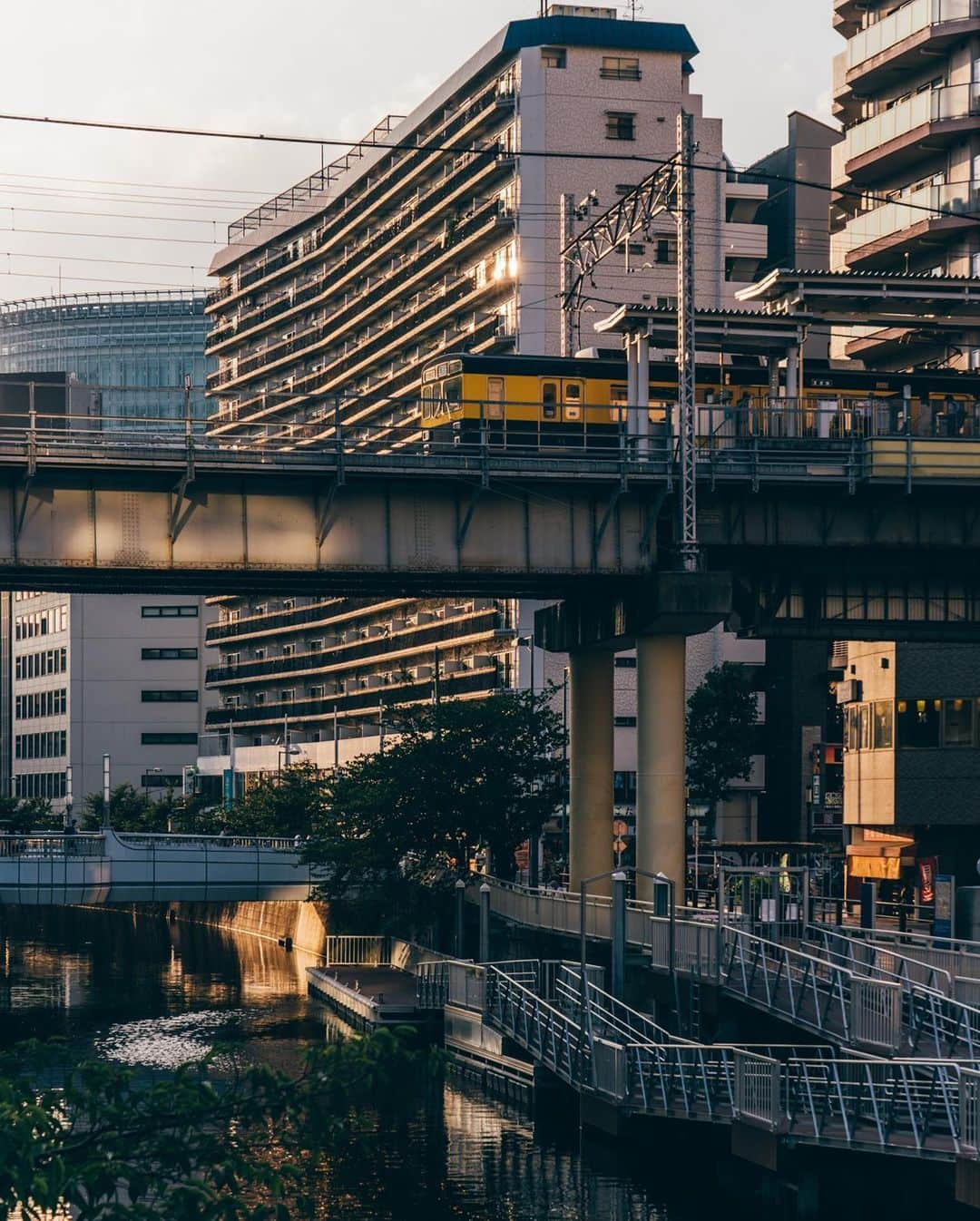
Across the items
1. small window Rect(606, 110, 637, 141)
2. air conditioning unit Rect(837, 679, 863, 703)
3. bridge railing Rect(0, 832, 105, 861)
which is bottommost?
bridge railing Rect(0, 832, 105, 861)

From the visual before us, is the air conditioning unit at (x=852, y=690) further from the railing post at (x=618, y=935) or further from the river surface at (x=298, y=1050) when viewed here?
the railing post at (x=618, y=935)

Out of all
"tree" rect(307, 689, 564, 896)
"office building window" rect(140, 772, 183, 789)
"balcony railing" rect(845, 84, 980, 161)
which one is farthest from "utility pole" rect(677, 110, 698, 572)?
"office building window" rect(140, 772, 183, 789)

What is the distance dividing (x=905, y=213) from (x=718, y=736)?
100 ft

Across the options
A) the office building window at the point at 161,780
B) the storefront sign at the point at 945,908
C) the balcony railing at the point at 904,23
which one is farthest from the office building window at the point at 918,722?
the office building window at the point at 161,780

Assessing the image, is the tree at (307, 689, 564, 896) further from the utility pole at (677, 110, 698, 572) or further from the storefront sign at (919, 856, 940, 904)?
the utility pole at (677, 110, 698, 572)

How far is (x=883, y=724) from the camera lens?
8288 cm

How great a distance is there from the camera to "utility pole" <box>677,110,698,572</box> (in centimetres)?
5247

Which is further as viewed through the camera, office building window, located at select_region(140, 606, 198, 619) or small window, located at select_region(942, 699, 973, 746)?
office building window, located at select_region(140, 606, 198, 619)

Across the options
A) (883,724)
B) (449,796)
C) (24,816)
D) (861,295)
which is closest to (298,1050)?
(861,295)

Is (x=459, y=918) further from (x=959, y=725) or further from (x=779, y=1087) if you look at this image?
(x=779, y=1087)

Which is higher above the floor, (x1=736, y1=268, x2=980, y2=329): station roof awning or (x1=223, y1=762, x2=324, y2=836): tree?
(x1=736, y1=268, x2=980, y2=329): station roof awning

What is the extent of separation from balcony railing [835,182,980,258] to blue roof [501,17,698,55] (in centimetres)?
3811

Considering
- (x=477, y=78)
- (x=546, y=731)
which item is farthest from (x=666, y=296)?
(x=546, y=731)

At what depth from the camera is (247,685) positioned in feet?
611
